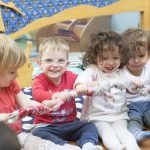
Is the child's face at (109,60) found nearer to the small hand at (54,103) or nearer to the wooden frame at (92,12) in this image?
the small hand at (54,103)

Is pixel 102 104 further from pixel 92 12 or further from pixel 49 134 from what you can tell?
pixel 92 12

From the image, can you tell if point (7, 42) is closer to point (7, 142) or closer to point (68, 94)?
point (68, 94)

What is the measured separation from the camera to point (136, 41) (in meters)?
1.22

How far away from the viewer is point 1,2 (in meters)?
1.66

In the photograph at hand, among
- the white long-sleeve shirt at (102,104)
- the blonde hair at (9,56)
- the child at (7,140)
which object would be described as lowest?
the white long-sleeve shirt at (102,104)

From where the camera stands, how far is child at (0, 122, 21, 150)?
37 cm

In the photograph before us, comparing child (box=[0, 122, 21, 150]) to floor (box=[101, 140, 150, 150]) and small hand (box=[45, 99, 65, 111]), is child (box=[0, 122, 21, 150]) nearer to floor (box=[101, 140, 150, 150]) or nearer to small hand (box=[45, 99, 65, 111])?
small hand (box=[45, 99, 65, 111])

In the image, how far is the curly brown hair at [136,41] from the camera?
1.21 meters

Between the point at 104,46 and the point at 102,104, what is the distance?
0.19m

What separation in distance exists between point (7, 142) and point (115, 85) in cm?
69

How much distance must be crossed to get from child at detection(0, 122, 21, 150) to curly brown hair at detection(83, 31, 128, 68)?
787mm

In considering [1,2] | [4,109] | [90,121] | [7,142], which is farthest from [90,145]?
[1,2]

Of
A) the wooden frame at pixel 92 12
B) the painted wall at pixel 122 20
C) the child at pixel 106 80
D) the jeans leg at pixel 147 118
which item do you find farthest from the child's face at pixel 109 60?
the painted wall at pixel 122 20

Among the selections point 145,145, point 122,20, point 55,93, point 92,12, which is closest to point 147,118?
point 145,145
